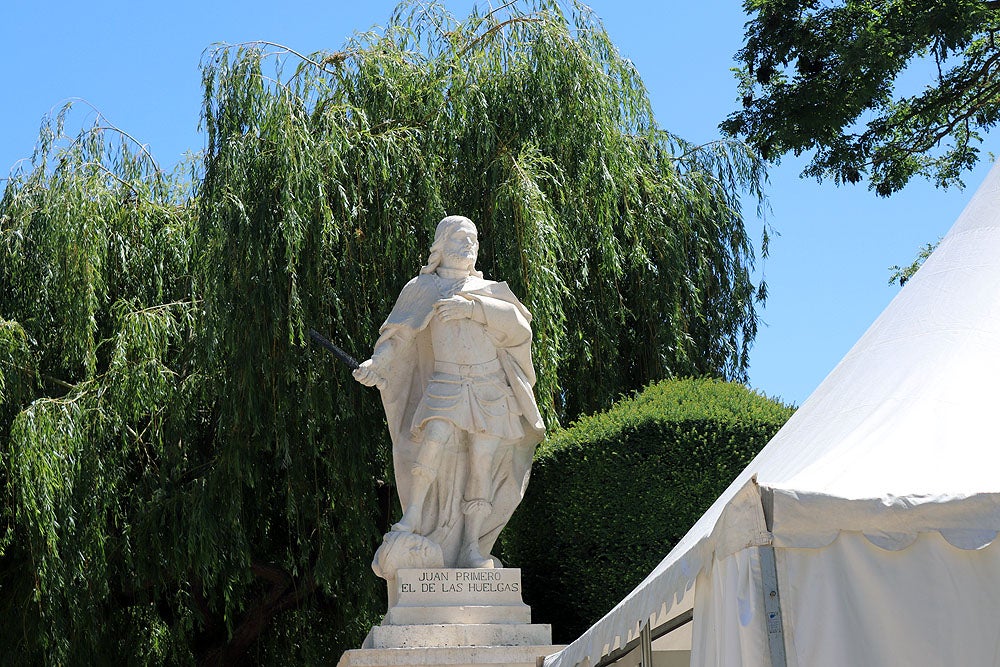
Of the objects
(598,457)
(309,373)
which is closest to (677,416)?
(598,457)

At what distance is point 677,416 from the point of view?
8.59 meters

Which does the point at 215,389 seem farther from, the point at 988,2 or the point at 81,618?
the point at 988,2

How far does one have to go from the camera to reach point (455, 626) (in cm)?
730

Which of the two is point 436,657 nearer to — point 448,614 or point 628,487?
point 448,614

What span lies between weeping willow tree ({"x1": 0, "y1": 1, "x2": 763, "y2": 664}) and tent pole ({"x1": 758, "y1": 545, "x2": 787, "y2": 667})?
6.35 meters

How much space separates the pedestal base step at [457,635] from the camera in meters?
7.19

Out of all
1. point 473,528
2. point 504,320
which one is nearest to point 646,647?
point 473,528

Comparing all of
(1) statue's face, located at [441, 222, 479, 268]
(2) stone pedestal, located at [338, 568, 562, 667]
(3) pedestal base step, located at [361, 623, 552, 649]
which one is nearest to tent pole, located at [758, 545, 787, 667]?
(2) stone pedestal, located at [338, 568, 562, 667]

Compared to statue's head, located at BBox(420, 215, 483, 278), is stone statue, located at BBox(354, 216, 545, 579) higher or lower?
lower

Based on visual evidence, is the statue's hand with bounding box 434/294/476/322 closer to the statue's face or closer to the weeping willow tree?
the statue's face

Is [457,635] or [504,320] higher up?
[504,320]

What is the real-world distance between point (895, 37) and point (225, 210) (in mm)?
5860

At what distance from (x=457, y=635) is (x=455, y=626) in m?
0.05

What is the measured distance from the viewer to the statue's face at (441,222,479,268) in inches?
316
